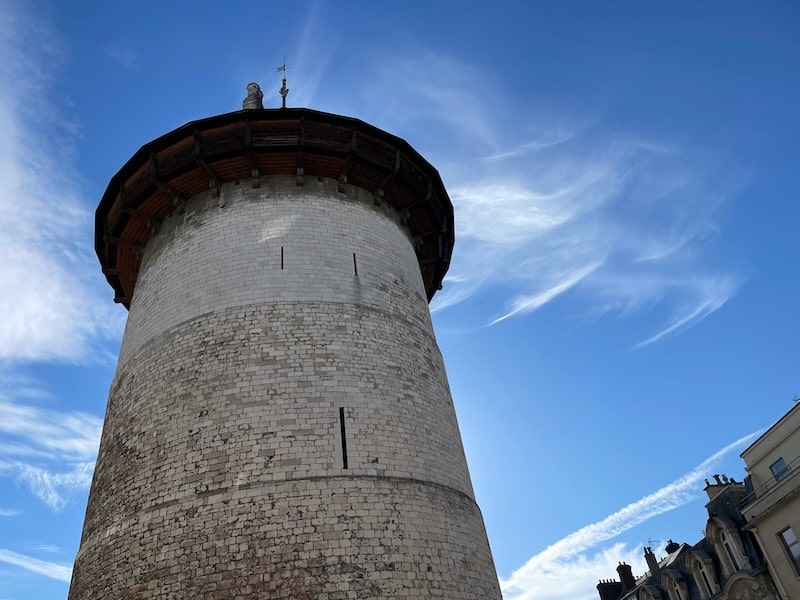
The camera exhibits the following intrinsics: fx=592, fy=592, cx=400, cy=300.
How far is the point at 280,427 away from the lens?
1022cm

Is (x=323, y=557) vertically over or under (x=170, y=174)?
under

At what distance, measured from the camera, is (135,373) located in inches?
487

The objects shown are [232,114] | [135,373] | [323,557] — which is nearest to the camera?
[323,557]

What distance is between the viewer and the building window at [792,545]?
1787cm

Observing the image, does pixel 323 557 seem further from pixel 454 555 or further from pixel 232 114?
pixel 232 114

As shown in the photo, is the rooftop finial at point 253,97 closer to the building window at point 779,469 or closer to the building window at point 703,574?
the building window at point 779,469

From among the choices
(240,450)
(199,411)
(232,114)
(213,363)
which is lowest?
(240,450)

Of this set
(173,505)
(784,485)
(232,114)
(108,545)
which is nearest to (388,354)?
(173,505)

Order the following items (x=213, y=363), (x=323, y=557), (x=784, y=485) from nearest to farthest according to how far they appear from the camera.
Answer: (x=323, y=557), (x=213, y=363), (x=784, y=485)

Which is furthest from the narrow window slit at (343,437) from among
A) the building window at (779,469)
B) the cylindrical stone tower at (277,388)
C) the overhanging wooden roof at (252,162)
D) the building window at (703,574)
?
the building window at (703,574)

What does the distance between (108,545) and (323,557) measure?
4006 mm

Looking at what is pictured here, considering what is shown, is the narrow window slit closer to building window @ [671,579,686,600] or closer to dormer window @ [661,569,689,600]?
dormer window @ [661,569,689,600]

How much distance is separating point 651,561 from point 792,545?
500 inches

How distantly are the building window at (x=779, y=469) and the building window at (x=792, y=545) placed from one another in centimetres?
165
